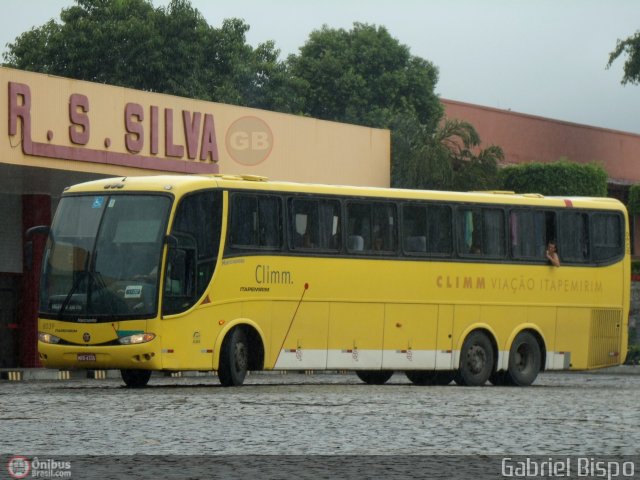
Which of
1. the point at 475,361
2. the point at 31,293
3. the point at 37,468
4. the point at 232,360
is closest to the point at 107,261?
the point at 232,360

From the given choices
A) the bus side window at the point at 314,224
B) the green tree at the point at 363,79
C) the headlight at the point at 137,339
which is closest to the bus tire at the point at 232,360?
the headlight at the point at 137,339

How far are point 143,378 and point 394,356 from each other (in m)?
4.24

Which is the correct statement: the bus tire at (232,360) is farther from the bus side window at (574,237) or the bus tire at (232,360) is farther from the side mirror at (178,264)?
the bus side window at (574,237)

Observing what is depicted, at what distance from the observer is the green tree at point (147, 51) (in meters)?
63.6

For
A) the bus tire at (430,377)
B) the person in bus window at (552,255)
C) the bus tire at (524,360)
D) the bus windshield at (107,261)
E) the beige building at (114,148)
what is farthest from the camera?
the beige building at (114,148)

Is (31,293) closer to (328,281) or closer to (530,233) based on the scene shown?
(328,281)

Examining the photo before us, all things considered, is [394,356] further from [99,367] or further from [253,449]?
[253,449]

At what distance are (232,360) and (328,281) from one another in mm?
2550

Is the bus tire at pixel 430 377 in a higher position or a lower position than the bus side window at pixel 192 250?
lower

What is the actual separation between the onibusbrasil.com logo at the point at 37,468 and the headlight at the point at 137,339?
33.1ft

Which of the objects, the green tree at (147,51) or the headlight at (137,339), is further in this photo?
the green tree at (147,51)

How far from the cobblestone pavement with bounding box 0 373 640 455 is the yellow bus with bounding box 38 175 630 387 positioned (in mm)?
1697

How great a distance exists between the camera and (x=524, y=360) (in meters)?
27.0

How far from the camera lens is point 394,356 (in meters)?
24.9
